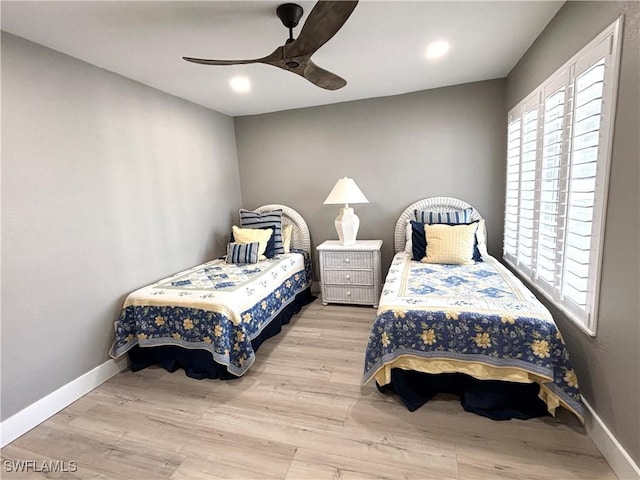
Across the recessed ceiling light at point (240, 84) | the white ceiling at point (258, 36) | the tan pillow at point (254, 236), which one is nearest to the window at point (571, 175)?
the white ceiling at point (258, 36)

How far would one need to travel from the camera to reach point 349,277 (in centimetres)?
353

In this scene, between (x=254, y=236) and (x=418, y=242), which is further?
(x=254, y=236)

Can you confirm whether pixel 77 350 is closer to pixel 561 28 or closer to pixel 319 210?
pixel 319 210

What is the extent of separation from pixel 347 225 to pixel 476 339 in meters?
1.96

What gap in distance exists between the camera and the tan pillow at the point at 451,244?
2799 mm

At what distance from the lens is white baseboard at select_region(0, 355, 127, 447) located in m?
1.83

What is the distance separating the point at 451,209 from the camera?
3469 millimetres

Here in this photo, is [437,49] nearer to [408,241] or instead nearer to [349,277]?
[408,241]

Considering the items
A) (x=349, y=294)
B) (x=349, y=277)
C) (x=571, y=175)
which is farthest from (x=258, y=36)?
(x=349, y=294)

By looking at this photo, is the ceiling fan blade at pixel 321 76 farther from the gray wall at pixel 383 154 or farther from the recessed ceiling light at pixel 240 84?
the gray wall at pixel 383 154

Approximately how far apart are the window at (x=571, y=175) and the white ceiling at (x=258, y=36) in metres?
0.52

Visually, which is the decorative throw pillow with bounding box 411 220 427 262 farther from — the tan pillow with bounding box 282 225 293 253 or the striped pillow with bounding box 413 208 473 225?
the tan pillow with bounding box 282 225 293 253

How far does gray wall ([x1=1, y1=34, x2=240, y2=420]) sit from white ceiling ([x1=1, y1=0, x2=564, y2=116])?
8.9 inches

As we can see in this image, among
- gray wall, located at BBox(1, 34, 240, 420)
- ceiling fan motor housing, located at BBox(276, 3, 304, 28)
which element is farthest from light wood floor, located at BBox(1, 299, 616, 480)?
ceiling fan motor housing, located at BBox(276, 3, 304, 28)
